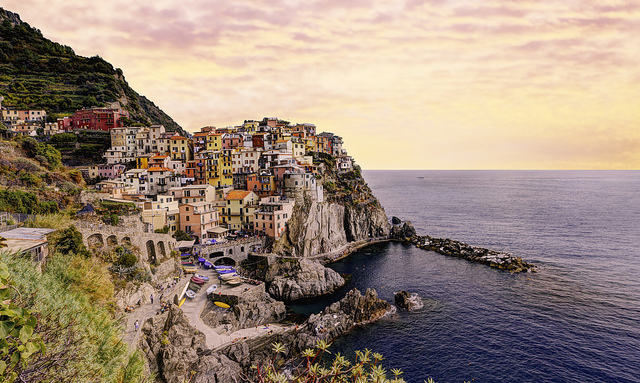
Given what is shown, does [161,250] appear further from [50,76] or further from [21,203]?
[50,76]

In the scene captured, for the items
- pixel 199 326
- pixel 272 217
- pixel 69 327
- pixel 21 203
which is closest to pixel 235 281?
pixel 199 326

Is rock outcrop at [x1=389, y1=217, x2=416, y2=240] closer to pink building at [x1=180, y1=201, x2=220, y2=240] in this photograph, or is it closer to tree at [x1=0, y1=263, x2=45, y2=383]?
pink building at [x1=180, y1=201, x2=220, y2=240]

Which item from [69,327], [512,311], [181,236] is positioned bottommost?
[512,311]

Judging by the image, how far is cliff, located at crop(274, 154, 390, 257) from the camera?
69875mm

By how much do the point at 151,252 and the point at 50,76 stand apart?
369 ft

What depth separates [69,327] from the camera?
13641 millimetres

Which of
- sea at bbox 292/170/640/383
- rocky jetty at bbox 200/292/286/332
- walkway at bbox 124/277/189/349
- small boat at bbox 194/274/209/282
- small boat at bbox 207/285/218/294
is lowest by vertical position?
sea at bbox 292/170/640/383

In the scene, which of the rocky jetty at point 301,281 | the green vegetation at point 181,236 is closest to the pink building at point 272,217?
the rocky jetty at point 301,281

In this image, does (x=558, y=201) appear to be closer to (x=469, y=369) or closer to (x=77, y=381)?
(x=469, y=369)

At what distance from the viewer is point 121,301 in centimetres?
3344

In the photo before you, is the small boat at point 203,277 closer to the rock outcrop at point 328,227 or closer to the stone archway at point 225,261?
the stone archway at point 225,261

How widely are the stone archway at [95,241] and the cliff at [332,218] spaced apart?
3374 cm

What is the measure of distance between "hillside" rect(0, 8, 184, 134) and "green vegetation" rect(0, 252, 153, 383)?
92624mm

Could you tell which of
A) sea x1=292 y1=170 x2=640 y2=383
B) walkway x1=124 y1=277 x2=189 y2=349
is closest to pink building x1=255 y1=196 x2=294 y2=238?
sea x1=292 y1=170 x2=640 y2=383
